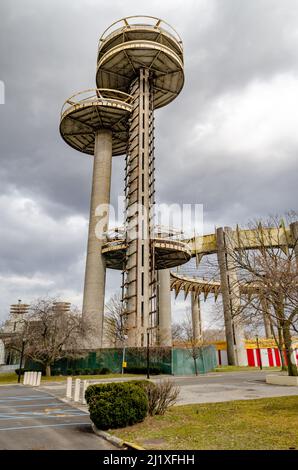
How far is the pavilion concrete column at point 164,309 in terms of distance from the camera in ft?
169

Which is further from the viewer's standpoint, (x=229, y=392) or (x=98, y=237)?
(x=98, y=237)

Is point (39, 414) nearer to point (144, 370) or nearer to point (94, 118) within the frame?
point (144, 370)

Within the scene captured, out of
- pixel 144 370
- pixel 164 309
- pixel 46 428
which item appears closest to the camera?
pixel 46 428

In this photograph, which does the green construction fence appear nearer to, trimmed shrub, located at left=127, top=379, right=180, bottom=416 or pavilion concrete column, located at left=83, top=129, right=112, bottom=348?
pavilion concrete column, located at left=83, top=129, right=112, bottom=348

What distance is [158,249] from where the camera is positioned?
154 ft

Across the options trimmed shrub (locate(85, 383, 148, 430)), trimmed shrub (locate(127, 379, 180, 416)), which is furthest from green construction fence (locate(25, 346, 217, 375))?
trimmed shrub (locate(85, 383, 148, 430))

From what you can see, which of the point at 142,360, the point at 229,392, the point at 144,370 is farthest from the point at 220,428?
the point at 142,360

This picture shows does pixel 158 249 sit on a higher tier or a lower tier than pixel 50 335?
higher

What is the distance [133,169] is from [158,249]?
12395 millimetres

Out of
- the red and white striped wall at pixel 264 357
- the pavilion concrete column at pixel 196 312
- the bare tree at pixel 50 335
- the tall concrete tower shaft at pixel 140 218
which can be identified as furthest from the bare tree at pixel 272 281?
the pavilion concrete column at pixel 196 312

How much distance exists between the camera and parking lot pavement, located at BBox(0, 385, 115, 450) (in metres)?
8.85

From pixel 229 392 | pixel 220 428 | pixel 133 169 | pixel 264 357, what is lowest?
pixel 220 428

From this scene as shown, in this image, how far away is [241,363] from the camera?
54.4 metres

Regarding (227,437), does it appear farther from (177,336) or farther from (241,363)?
(177,336)
